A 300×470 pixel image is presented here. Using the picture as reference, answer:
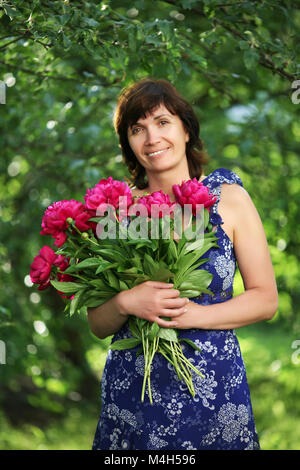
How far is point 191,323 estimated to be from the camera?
2.06 metres

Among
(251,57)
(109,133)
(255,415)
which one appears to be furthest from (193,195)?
(255,415)

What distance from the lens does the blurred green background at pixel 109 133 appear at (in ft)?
9.03

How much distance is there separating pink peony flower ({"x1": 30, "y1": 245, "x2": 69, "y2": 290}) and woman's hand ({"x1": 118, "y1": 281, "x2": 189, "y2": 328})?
0.26 meters

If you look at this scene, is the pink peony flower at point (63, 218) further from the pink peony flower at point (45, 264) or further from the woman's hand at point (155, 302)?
the woman's hand at point (155, 302)

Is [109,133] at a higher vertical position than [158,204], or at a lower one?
lower

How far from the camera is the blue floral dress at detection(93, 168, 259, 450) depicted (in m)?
2.11

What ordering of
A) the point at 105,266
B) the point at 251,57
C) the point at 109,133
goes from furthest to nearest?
the point at 109,133 < the point at 251,57 < the point at 105,266

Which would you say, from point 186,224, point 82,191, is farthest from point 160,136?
point 82,191

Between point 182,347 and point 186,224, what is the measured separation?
1.43 feet

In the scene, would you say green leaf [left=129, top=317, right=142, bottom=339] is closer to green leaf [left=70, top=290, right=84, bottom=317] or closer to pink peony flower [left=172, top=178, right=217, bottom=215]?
green leaf [left=70, top=290, right=84, bottom=317]

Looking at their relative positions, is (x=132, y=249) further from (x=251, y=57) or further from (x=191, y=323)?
(x=251, y=57)

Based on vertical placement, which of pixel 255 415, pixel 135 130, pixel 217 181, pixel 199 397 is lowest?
pixel 255 415

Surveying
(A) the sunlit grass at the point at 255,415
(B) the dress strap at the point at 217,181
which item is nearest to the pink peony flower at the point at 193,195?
(B) the dress strap at the point at 217,181

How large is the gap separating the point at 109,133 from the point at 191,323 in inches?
118
